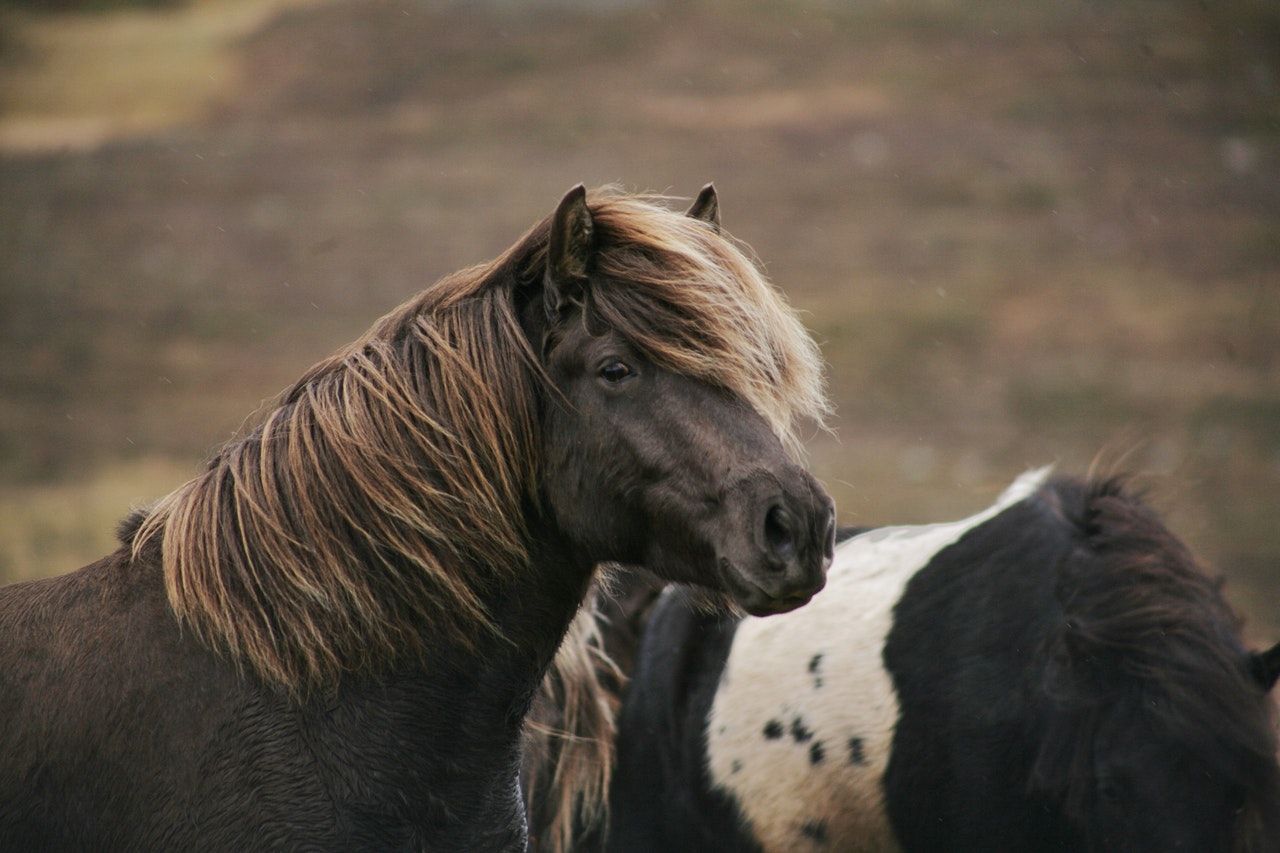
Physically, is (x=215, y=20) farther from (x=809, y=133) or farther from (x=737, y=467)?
(x=737, y=467)

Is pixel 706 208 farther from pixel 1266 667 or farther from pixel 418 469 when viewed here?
pixel 1266 667

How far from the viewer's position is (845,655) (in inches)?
170

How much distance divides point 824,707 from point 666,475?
1.73 m

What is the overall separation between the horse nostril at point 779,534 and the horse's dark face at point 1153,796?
161 cm

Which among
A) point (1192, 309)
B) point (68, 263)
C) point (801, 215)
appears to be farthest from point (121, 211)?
point (1192, 309)

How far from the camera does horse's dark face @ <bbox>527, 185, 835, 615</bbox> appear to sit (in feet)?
8.93

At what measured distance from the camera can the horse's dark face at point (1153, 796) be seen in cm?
357

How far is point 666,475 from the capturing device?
9.39ft

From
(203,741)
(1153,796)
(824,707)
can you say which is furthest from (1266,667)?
(203,741)

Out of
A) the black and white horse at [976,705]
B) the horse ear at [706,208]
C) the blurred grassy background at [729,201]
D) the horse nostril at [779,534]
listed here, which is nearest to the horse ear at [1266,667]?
the black and white horse at [976,705]

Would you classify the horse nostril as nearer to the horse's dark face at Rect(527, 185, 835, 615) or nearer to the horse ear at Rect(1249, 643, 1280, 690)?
the horse's dark face at Rect(527, 185, 835, 615)

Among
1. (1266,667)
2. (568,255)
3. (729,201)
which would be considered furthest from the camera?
→ (729,201)

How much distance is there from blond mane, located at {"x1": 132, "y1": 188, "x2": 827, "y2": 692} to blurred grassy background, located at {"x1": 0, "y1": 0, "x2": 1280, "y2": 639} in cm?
878

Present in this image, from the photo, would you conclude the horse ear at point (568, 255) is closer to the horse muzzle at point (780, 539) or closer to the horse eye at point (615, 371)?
the horse eye at point (615, 371)
